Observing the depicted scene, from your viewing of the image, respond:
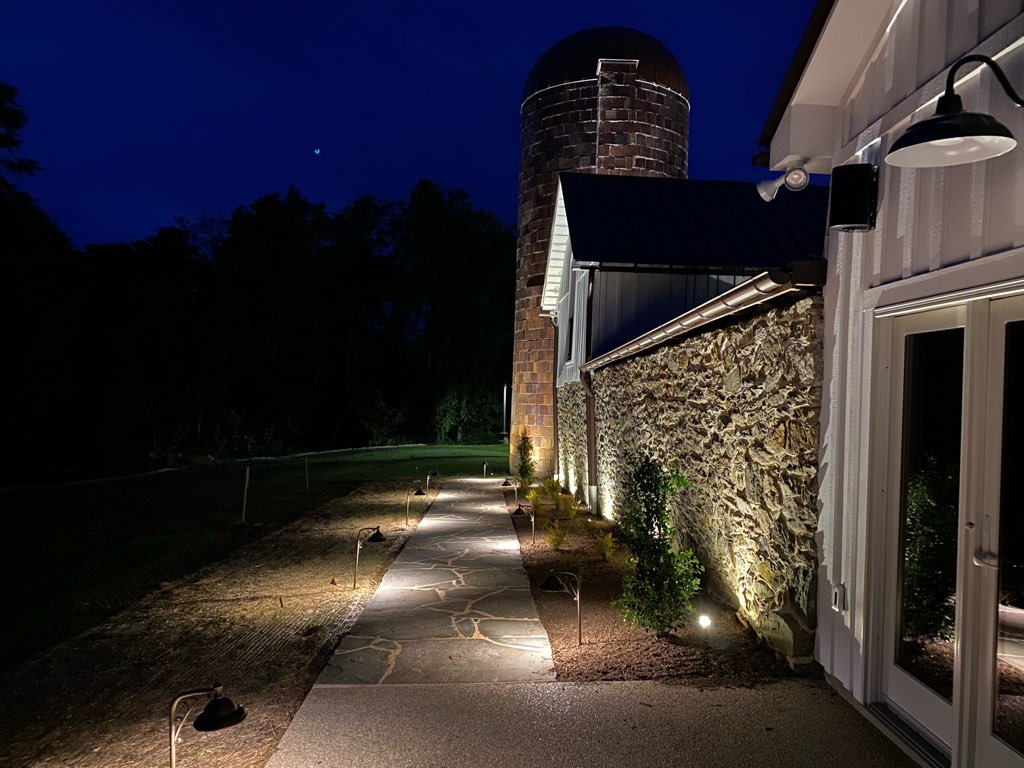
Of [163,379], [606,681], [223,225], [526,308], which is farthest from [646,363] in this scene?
[223,225]

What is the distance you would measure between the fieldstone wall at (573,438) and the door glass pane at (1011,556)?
31.3ft

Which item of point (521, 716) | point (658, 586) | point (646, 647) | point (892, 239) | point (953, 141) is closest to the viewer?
point (953, 141)

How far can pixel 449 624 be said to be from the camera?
588cm

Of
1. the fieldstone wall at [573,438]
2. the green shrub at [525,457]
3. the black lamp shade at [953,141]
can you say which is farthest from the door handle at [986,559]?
the green shrub at [525,457]

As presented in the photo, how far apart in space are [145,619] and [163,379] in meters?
21.6

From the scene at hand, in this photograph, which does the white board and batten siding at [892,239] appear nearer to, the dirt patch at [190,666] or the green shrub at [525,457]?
the dirt patch at [190,666]

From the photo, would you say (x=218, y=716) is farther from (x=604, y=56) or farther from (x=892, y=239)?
(x=604, y=56)

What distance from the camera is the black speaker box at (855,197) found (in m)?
4.05

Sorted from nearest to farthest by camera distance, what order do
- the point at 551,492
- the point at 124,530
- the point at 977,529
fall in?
the point at 977,529, the point at 124,530, the point at 551,492

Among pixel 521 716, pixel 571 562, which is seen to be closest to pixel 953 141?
pixel 521 716

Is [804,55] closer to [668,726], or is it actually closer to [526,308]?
[668,726]

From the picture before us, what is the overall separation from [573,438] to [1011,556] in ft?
38.5

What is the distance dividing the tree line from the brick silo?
12.0 m

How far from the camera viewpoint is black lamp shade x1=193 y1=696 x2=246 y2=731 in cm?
329
